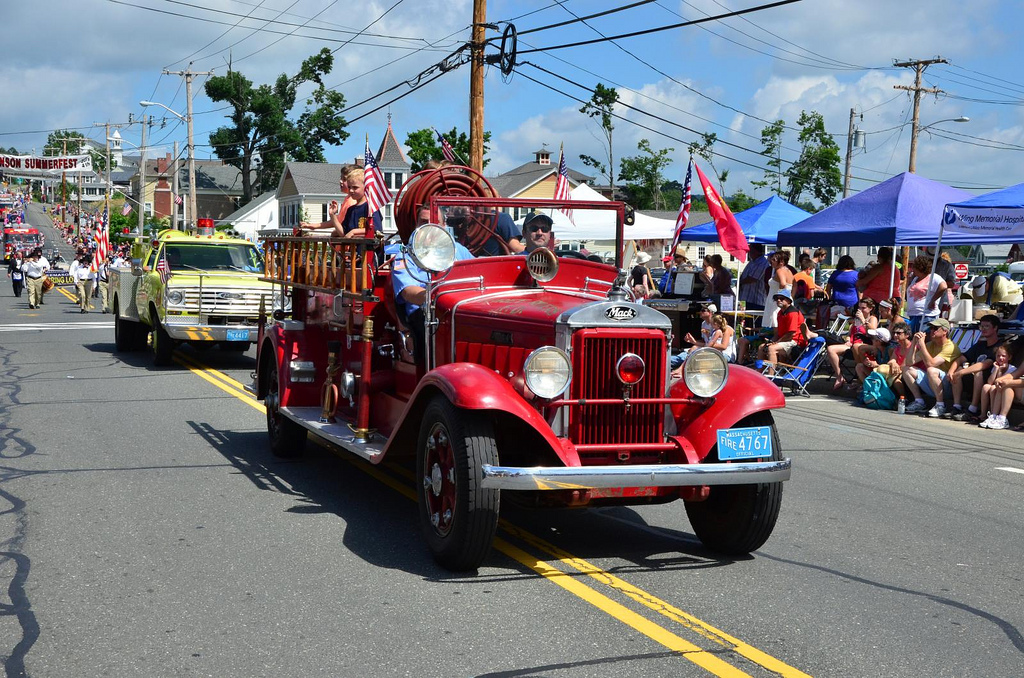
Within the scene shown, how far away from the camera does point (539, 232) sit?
7.07 meters

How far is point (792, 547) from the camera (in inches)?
244

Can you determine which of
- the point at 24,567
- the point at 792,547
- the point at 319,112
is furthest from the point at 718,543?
the point at 319,112

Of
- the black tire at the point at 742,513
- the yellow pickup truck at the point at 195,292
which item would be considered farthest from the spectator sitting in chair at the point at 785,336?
the black tire at the point at 742,513

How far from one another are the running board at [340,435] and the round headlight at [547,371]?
1509 millimetres

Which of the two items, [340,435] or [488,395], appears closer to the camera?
[488,395]

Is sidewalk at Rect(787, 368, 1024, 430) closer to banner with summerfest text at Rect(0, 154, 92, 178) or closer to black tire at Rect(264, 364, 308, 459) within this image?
black tire at Rect(264, 364, 308, 459)

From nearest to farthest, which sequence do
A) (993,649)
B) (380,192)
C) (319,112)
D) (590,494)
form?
1. (993,649)
2. (590,494)
3. (380,192)
4. (319,112)

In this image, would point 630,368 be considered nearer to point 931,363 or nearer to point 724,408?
point 724,408

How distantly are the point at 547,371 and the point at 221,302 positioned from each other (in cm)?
1060

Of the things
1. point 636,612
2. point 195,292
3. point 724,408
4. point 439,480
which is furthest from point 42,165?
point 636,612

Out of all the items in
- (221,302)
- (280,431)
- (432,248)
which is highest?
(432,248)

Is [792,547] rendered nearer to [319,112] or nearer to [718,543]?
[718,543]

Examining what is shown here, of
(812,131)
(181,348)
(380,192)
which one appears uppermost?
(812,131)

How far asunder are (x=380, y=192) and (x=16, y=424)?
4.29 metres
